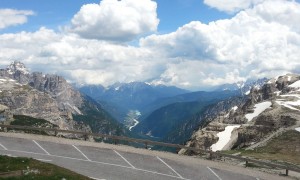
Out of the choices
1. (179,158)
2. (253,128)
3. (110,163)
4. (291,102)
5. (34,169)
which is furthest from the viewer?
(291,102)

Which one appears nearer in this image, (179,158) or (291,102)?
(179,158)

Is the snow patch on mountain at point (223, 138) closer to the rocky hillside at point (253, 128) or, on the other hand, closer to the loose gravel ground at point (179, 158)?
the rocky hillside at point (253, 128)

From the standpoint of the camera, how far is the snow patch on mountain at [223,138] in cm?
11534

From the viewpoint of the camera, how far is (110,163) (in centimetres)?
4350

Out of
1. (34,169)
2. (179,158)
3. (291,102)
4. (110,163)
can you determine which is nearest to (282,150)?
(179,158)

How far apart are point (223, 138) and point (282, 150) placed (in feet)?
191

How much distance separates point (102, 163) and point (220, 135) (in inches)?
3426

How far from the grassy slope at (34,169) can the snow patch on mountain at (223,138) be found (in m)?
79.6

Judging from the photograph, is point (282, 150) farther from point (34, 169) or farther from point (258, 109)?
point (258, 109)

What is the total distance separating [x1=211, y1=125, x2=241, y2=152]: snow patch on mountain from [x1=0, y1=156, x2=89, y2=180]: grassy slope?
79.6m

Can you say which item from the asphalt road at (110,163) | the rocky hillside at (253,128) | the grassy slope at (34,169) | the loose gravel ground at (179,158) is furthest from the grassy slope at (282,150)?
the grassy slope at (34,169)

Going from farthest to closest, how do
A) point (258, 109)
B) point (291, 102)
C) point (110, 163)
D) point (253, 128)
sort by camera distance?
point (258, 109) → point (291, 102) → point (253, 128) → point (110, 163)

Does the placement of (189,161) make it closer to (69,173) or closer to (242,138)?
(69,173)

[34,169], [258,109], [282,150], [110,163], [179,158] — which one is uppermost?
[258,109]
